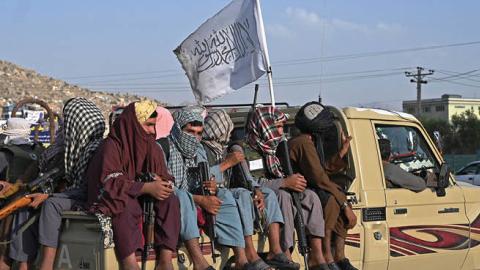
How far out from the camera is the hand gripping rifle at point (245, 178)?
5.61 m

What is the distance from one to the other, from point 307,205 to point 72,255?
196 centimetres

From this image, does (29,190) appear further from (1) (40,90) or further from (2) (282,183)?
(1) (40,90)

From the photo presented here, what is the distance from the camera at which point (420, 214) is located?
6797mm

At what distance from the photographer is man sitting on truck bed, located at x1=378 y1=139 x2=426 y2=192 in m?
6.78

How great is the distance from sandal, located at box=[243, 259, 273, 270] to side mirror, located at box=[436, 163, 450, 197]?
2.22 meters

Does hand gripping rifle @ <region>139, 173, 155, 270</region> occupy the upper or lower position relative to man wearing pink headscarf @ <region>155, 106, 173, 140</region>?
lower

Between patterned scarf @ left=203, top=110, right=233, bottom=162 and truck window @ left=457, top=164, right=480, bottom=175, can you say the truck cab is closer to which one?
patterned scarf @ left=203, top=110, right=233, bottom=162

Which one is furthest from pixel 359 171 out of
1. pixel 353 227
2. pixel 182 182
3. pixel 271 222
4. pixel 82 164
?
pixel 82 164

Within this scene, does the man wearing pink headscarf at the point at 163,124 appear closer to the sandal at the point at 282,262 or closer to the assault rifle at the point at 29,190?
the assault rifle at the point at 29,190

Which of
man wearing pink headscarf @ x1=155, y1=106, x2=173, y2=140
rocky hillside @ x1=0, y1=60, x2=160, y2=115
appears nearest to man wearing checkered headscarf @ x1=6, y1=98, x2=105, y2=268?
man wearing pink headscarf @ x1=155, y1=106, x2=173, y2=140

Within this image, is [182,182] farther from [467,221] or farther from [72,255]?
[467,221]

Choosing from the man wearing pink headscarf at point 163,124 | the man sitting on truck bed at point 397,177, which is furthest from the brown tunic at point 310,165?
the man wearing pink headscarf at point 163,124

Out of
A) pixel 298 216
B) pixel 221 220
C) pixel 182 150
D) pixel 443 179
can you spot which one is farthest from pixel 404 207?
pixel 182 150

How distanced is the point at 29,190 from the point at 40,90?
166 ft
